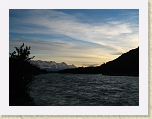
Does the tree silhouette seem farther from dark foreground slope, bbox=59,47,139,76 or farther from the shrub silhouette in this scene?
dark foreground slope, bbox=59,47,139,76

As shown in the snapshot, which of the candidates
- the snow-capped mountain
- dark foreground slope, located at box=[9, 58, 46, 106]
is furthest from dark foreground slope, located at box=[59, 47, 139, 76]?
dark foreground slope, located at box=[9, 58, 46, 106]

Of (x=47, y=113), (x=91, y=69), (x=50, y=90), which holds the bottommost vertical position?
(x=47, y=113)

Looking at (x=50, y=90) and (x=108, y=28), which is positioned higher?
(x=108, y=28)

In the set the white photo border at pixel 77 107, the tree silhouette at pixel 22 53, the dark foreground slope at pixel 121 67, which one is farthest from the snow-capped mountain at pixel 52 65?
the white photo border at pixel 77 107

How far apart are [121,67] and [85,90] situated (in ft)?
2.42

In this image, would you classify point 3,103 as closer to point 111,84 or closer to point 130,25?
point 111,84

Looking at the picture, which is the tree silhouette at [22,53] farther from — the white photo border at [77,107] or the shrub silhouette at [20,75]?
the white photo border at [77,107]

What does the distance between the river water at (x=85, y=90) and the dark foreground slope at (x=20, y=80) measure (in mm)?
142

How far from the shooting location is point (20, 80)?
5672mm

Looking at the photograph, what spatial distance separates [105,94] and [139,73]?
666 mm

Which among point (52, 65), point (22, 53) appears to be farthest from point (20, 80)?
point (52, 65)

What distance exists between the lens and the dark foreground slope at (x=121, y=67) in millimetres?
5242

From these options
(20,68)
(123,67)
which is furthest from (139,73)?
(20,68)

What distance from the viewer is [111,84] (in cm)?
541
